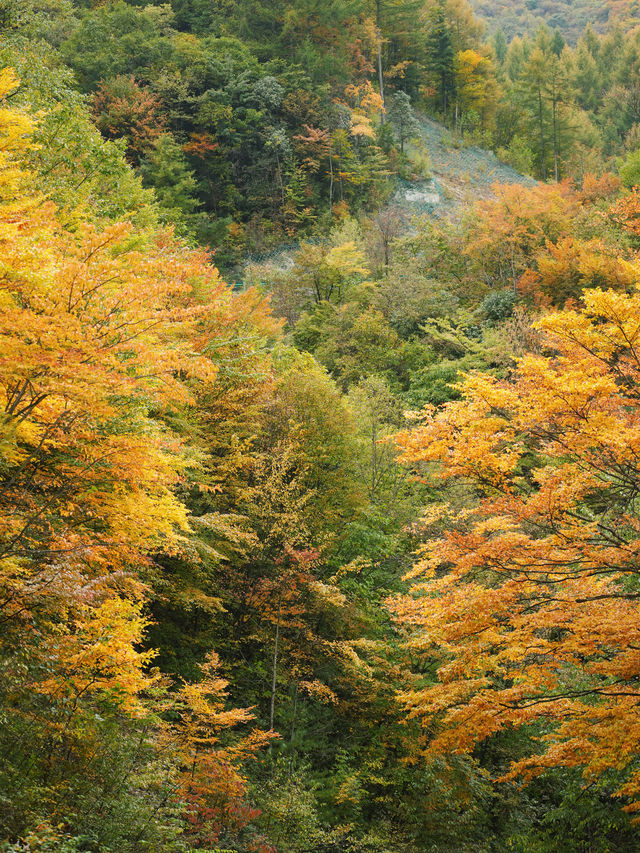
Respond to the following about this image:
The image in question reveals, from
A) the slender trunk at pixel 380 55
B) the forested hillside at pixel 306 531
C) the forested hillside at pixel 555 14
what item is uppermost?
the forested hillside at pixel 555 14

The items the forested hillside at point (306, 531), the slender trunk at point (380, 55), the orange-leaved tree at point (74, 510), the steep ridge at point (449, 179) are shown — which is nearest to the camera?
the orange-leaved tree at point (74, 510)

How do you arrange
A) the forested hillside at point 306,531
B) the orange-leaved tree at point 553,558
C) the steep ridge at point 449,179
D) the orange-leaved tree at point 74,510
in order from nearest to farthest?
1. the orange-leaved tree at point 74,510
2. the forested hillside at point 306,531
3. the orange-leaved tree at point 553,558
4. the steep ridge at point 449,179

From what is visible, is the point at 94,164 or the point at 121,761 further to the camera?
the point at 94,164

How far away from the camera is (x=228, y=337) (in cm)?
1805

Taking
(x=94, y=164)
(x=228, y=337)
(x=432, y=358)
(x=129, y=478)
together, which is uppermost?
(x=94, y=164)

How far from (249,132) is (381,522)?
28.5m

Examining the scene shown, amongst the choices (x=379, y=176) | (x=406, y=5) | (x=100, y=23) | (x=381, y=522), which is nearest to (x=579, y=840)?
(x=381, y=522)

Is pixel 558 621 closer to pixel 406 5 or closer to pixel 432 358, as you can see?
pixel 432 358

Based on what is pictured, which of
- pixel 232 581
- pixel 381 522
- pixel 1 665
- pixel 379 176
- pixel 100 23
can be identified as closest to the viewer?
pixel 1 665

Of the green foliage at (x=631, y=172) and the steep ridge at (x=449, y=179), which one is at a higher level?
the green foliage at (x=631, y=172)

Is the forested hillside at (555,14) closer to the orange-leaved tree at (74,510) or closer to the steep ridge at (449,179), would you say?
the steep ridge at (449,179)

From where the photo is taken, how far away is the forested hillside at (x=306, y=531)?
7414 millimetres

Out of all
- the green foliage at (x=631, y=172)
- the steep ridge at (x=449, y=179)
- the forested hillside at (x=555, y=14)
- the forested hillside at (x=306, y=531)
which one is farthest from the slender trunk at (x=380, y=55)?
the forested hillside at (x=555, y=14)

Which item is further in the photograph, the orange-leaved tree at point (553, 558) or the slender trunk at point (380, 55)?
the slender trunk at point (380, 55)
